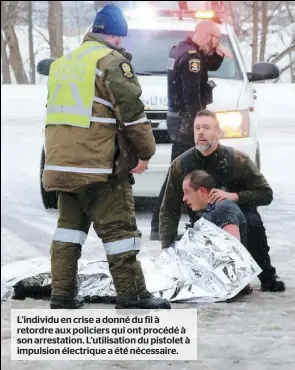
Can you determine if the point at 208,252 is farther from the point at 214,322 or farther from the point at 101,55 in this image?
the point at 101,55

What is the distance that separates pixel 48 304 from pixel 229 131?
1.30 m

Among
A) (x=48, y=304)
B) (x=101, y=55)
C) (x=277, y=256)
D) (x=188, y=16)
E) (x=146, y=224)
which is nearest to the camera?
(x=101, y=55)

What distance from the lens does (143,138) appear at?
2.64 metres

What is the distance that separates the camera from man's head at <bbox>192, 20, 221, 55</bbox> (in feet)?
11.8

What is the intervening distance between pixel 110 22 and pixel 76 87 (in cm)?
21

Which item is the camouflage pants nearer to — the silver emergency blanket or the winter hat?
the silver emergency blanket

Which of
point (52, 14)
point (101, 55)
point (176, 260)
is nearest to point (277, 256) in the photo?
point (176, 260)

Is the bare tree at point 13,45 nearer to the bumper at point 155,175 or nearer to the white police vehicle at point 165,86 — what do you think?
the white police vehicle at point 165,86

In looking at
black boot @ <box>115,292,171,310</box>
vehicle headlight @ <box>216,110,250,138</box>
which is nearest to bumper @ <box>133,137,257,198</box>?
vehicle headlight @ <box>216,110,250,138</box>

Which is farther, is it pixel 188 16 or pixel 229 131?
pixel 188 16

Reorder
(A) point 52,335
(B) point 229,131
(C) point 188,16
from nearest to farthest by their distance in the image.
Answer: (A) point 52,335 < (B) point 229,131 < (C) point 188,16

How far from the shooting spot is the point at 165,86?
4.10m

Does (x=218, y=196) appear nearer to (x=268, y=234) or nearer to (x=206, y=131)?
(x=206, y=131)

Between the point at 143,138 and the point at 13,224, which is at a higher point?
the point at 143,138
